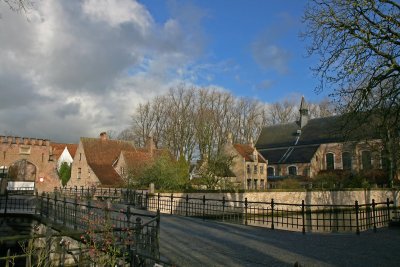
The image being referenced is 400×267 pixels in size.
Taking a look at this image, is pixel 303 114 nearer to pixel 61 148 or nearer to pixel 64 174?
pixel 64 174

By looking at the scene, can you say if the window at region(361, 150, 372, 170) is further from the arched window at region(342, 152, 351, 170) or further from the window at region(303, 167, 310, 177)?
the window at region(303, 167, 310, 177)

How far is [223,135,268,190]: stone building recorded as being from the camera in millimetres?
46250

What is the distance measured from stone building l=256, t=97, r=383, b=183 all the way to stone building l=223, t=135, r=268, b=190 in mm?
4387

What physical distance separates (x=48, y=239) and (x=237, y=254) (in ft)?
14.1

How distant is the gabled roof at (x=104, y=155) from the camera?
1371 inches

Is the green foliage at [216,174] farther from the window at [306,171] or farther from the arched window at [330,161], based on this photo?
the arched window at [330,161]

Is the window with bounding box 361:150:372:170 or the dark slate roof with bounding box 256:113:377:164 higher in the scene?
the dark slate roof with bounding box 256:113:377:164

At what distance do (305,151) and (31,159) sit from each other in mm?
35764

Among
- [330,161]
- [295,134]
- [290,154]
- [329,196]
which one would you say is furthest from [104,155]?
[330,161]

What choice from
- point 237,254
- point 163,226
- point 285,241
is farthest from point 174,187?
point 237,254

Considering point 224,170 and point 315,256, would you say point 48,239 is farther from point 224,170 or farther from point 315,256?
point 224,170

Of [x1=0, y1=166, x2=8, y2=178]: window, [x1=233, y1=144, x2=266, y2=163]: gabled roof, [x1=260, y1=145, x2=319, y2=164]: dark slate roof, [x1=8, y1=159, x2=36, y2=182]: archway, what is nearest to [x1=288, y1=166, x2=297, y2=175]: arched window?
[x1=260, y1=145, x2=319, y2=164]: dark slate roof

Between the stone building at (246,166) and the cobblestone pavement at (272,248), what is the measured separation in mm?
33348

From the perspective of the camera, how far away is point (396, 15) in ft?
33.9
